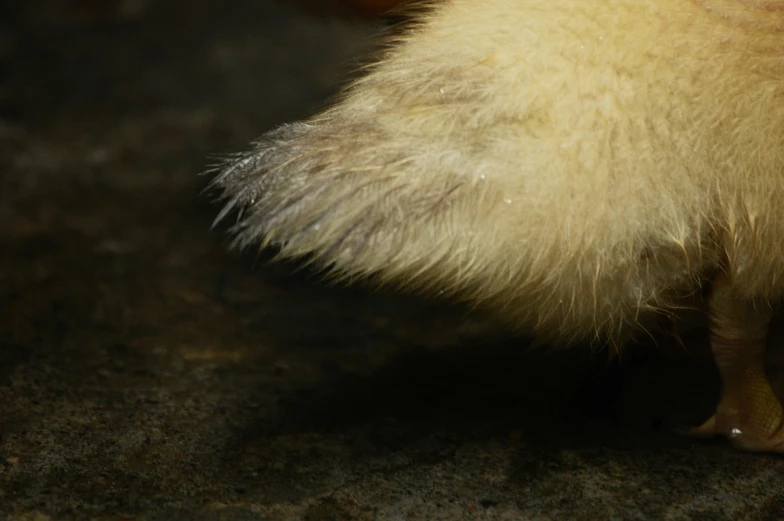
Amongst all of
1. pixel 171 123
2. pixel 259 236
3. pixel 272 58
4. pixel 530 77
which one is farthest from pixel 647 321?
pixel 272 58

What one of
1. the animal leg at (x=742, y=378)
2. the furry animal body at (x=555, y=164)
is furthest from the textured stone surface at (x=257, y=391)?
the furry animal body at (x=555, y=164)

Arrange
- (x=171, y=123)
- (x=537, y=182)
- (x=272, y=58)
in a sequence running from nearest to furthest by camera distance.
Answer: (x=537, y=182), (x=171, y=123), (x=272, y=58)

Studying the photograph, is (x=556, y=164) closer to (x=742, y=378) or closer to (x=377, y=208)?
(x=377, y=208)

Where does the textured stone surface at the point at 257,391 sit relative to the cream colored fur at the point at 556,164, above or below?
below

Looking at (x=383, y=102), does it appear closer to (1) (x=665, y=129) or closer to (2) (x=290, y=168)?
(2) (x=290, y=168)

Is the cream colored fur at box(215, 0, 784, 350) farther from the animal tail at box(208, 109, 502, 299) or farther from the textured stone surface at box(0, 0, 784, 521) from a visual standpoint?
the textured stone surface at box(0, 0, 784, 521)

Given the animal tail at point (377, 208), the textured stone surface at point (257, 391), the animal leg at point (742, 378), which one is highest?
the animal tail at point (377, 208)

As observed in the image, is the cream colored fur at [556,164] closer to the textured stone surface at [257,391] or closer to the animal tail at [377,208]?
the animal tail at [377,208]
